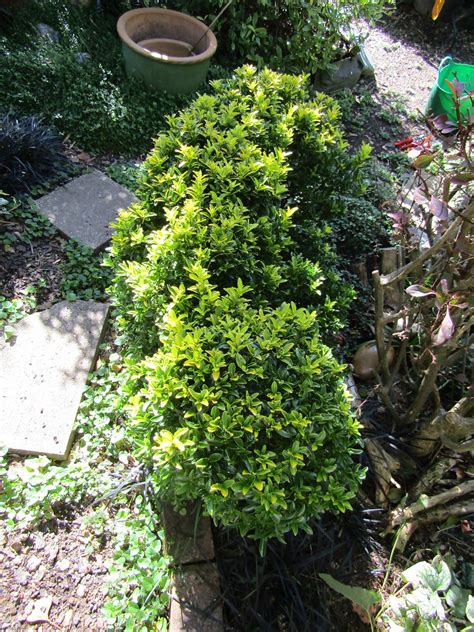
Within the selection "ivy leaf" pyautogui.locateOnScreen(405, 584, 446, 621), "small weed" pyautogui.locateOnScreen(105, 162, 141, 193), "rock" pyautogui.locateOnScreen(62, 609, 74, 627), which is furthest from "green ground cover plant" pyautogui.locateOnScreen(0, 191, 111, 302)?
"ivy leaf" pyautogui.locateOnScreen(405, 584, 446, 621)

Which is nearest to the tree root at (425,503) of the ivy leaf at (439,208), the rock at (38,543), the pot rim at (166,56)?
the ivy leaf at (439,208)

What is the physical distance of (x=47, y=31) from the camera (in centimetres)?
481

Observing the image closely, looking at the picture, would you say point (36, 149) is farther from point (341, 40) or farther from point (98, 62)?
point (341, 40)

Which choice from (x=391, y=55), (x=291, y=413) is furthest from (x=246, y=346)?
(x=391, y=55)

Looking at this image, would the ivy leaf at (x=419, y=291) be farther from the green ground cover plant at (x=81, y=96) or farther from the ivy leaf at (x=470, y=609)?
the green ground cover plant at (x=81, y=96)

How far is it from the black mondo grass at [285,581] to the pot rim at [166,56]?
382 centimetres

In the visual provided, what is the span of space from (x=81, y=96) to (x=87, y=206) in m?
1.21

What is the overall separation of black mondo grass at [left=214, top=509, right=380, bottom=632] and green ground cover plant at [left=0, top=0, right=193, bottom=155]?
330 cm

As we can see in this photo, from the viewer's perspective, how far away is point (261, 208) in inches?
95.1

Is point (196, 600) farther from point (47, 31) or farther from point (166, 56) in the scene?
point (47, 31)

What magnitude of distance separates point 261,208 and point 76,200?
181 cm

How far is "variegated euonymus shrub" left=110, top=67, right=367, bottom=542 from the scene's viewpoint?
167 cm

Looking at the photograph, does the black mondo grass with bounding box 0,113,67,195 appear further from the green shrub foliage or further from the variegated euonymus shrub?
the green shrub foliage

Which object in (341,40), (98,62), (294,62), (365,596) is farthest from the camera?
(341,40)
